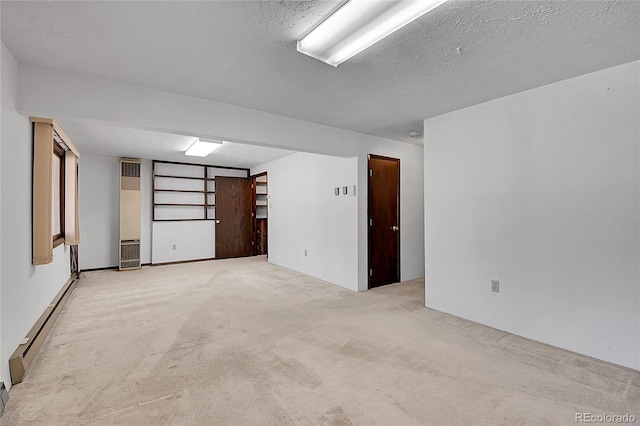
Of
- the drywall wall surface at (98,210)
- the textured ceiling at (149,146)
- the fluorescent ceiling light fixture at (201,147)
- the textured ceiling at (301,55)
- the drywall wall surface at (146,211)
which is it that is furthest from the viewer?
the drywall wall surface at (146,211)

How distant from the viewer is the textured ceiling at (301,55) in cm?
177

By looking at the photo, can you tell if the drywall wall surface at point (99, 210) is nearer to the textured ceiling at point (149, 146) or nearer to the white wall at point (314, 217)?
the textured ceiling at point (149, 146)

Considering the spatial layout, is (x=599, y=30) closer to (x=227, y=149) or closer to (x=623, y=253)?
(x=623, y=253)

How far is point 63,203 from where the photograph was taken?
4.45 m

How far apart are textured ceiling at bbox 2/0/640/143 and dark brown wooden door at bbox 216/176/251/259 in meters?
4.99

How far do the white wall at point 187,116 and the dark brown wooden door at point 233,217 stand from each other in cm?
435

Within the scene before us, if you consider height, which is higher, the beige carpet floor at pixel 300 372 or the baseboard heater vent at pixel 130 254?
the baseboard heater vent at pixel 130 254

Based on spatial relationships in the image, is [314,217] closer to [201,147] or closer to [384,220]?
[384,220]

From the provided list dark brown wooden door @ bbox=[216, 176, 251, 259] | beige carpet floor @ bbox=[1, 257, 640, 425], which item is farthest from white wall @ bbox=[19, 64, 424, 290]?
dark brown wooden door @ bbox=[216, 176, 251, 259]

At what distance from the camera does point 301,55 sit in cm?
225

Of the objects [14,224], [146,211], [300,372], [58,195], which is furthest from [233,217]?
[300,372]

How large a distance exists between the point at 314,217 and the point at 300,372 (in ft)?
11.6

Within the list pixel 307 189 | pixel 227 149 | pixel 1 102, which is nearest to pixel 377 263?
pixel 307 189

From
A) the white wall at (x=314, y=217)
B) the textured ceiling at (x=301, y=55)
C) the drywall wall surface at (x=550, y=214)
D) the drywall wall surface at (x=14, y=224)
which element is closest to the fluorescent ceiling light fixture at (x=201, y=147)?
the white wall at (x=314, y=217)
